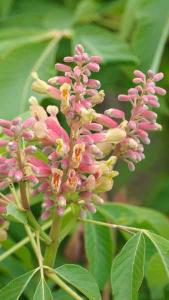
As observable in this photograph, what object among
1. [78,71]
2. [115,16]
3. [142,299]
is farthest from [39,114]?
[115,16]

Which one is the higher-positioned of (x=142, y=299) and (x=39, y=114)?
(x=39, y=114)

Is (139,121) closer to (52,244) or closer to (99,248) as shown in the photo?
(52,244)

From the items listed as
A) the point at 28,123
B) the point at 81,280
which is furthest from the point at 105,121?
the point at 81,280

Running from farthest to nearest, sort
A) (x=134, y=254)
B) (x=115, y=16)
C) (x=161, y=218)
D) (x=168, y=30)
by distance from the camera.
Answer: (x=115, y=16), (x=168, y=30), (x=161, y=218), (x=134, y=254)

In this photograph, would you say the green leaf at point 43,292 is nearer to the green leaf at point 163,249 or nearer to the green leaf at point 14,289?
the green leaf at point 14,289

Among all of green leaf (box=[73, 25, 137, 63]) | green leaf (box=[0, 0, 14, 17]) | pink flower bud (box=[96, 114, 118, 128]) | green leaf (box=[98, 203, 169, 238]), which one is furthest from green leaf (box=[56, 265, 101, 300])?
green leaf (box=[0, 0, 14, 17])

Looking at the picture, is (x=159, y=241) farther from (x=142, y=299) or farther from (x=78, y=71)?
(x=142, y=299)

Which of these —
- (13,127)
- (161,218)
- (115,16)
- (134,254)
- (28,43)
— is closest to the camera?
(13,127)
